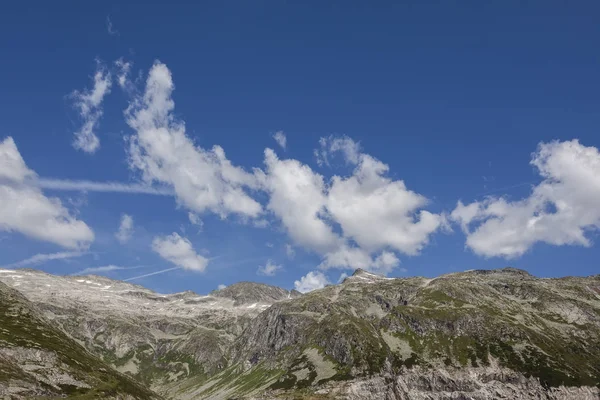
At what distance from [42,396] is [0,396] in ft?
72.2

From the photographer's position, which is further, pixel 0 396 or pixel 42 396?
pixel 42 396

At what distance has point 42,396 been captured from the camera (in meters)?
200

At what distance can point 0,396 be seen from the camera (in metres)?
180
